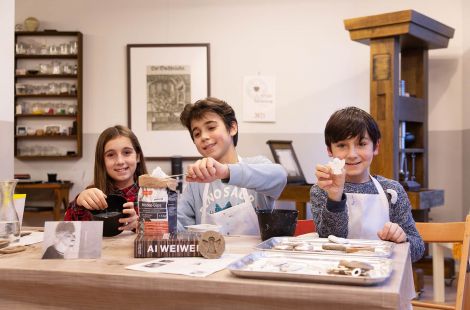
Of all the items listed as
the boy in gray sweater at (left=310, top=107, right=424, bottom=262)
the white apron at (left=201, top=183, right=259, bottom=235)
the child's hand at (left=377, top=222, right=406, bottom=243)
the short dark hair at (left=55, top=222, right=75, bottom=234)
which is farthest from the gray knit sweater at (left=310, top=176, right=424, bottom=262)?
the short dark hair at (left=55, top=222, right=75, bottom=234)

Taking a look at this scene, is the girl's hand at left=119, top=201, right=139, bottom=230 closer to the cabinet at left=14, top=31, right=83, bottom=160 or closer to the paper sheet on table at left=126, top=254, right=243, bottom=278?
the paper sheet on table at left=126, top=254, right=243, bottom=278

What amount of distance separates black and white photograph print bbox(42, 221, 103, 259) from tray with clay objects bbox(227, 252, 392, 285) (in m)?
0.39

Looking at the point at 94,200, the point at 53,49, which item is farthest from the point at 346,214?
the point at 53,49

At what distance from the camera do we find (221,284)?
103cm

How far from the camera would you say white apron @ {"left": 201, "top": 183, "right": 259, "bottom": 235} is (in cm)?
196

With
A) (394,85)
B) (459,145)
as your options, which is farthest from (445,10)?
(394,85)

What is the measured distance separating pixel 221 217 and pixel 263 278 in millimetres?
965

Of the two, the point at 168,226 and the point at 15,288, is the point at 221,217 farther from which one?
the point at 15,288

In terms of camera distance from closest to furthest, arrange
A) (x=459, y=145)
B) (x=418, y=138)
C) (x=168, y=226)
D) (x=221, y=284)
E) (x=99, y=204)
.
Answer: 1. (x=221, y=284)
2. (x=168, y=226)
3. (x=99, y=204)
4. (x=418, y=138)
5. (x=459, y=145)

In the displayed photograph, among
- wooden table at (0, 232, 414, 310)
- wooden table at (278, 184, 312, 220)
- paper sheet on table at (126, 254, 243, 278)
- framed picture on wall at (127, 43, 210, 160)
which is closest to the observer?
wooden table at (0, 232, 414, 310)

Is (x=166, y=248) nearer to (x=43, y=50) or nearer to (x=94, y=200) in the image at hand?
(x=94, y=200)

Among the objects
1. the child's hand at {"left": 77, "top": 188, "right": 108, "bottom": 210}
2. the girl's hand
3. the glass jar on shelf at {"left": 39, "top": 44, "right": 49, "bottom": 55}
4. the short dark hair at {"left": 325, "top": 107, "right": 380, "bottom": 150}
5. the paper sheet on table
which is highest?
the glass jar on shelf at {"left": 39, "top": 44, "right": 49, "bottom": 55}

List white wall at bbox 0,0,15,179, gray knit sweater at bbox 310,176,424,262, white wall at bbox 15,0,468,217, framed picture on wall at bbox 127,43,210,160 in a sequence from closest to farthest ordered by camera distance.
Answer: gray knit sweater at bbox 310,176,424,262, white wall at bbox 0,0,15,179, white wall at bbox 15,0,468,217, framed picture on wall at bbox 127,43,210,160

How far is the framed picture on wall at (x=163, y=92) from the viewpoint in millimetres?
5258
